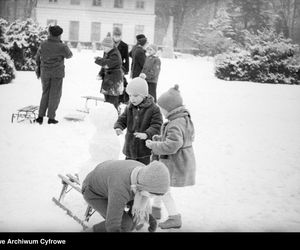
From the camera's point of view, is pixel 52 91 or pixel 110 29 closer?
pixel 52 91

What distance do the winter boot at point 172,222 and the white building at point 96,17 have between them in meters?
28.7

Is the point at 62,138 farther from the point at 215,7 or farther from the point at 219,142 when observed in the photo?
the point at 215,7

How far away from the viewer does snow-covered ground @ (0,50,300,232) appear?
3.55 m

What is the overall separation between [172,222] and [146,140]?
0.80 metres

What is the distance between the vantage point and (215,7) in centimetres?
2209

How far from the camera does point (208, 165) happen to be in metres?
5.25

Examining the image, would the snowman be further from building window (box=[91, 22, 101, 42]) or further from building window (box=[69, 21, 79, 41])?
building window (box=[69, 21, 79, 41])

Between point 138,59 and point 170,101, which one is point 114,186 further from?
point 138,59

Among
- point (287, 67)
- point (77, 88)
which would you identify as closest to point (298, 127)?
point (77, 88)

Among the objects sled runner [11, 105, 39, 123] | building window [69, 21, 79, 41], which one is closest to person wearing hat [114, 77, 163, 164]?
sled runner [11, 105, 39, 123]

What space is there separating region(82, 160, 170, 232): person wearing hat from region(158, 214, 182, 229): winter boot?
370 mm
